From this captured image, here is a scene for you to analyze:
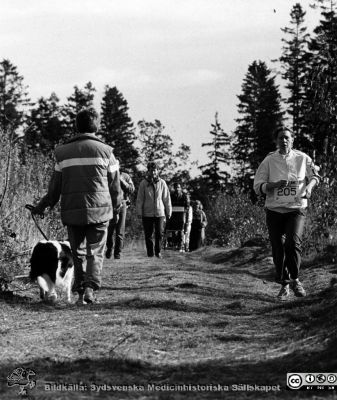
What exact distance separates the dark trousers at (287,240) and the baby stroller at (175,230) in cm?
1120

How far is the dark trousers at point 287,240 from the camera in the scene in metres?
9.23

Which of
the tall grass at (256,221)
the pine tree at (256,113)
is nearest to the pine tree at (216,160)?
the pine tree at (256,113)

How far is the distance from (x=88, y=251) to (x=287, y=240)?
87.5 inches

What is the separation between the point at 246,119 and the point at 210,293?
6815cm

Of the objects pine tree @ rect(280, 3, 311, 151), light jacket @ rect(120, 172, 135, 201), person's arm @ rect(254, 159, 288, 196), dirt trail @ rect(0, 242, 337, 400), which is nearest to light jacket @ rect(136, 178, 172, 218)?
light jacket @ rect(120, 172, 135, 201)

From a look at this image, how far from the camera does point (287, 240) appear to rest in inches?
364

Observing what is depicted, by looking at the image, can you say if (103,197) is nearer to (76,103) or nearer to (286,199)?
(286,199)

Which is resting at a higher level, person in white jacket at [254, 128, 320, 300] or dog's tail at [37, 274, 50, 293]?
person in white jacket at [254, 128, 320, 300]

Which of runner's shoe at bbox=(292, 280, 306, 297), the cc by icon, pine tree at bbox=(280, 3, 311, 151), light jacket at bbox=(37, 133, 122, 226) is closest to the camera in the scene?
the cc by icon

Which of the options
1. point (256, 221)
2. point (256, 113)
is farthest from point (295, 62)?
point (256, 221)

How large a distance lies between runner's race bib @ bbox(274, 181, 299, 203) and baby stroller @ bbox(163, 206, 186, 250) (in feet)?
37.6

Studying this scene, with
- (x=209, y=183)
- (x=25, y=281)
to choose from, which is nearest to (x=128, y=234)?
(x=25, y=281)

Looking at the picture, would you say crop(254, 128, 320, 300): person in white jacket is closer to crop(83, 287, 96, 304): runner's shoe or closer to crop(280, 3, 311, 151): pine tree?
crop(83, 287, 96, 304): runner's shoe

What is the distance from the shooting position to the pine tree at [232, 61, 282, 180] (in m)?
74.8
